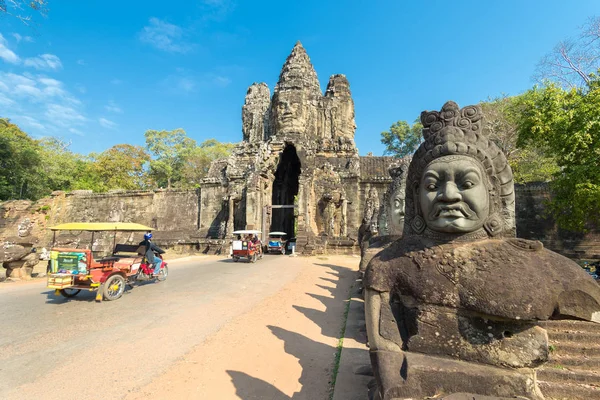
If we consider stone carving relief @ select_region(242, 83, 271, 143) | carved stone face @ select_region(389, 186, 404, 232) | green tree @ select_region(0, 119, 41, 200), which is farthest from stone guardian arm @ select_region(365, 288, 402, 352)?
green tree @ select_region(0, 119, 41, 200)

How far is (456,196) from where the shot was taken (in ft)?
6.61

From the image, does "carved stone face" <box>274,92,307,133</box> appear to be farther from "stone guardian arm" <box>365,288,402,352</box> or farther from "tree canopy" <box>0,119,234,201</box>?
"stone guardian arm" <box>365,288,402,352</box>

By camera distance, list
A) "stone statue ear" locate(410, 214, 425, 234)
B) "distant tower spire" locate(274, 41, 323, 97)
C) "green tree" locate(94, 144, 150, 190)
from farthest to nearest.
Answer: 1. "green tree" locate(94, 144, 150, 190)
2. "distant tower spire" locate(274, 41, 323, 97)
3. "stone statue ear" locate(410, 214, 425, 234)

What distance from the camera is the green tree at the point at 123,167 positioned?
34594 mm

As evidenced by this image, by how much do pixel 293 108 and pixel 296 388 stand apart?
817 inches

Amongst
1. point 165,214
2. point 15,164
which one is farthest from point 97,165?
point 165,214

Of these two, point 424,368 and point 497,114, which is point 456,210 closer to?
point 424,368

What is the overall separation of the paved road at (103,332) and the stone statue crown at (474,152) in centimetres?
347

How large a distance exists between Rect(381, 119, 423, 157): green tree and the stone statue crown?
39447mm

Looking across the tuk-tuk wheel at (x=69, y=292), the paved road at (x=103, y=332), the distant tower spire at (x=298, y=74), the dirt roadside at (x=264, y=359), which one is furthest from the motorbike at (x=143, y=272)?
the distant tower spire at (x=298, y=74)

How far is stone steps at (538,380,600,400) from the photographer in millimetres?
2754

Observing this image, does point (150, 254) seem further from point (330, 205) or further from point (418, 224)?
point (330, 205)

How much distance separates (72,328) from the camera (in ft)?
15.5

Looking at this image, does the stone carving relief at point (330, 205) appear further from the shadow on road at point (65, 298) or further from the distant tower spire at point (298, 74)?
the shadow on road at point (65, 298)
